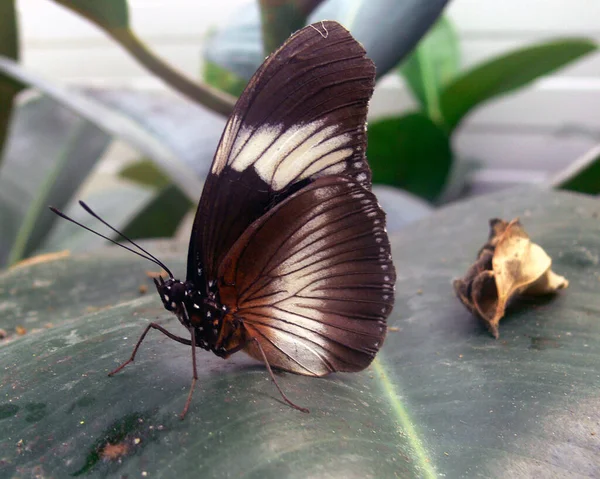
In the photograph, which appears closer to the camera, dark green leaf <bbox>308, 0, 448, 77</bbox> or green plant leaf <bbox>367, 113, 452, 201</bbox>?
dark green leaf <bbox>308, 0, 448, 77</bbox>

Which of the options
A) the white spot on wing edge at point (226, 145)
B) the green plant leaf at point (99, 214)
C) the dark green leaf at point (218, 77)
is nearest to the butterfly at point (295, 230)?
the white spot on wing edge at point (226, 145)

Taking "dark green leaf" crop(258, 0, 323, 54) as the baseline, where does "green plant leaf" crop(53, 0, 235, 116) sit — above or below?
below

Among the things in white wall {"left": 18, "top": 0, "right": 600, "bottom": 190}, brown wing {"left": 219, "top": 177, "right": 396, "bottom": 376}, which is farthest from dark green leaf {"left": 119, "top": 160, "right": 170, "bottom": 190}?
brown wing {"left": 219, "top": 177, "right": 396, "bottom": 376}

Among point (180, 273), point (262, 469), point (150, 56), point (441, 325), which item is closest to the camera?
point (262, 469)

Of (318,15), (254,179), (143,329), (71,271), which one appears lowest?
(71,271)

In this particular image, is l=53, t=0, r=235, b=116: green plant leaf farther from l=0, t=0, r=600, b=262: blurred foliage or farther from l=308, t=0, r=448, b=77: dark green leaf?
l=308, t=0, r=448, b=77: dark green leaf

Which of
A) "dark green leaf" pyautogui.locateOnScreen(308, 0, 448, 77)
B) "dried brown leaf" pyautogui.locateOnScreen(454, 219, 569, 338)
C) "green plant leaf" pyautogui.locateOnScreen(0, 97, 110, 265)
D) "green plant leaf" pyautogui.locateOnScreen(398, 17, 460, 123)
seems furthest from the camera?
"green plant leaf" pyautogui.locateOnScreen(398, 17, 460, 123)

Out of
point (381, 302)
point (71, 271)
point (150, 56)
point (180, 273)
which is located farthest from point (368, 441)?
point (150, 56)

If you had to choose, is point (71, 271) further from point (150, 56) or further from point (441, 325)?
point (441, 325)
